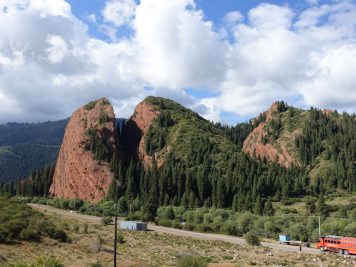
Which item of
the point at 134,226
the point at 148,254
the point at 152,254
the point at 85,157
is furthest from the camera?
the point at 85,157

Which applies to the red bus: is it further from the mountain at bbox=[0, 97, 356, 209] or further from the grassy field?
the mountain at bbox=[0, 97, 356, 209]

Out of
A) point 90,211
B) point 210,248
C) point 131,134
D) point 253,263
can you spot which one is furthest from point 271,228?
point 131,134

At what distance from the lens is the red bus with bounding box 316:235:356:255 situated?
6274 centimetres

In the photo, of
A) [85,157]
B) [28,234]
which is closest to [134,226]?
[28,234]

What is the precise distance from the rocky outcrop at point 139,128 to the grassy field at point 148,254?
→ 11763cm

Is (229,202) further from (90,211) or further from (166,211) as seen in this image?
(90,211)

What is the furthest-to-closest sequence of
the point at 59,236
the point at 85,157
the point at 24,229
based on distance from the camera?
the point at 85,157
the point at 59,236
the point at 24,229

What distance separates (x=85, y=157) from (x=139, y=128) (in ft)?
130

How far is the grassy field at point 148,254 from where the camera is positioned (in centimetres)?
4491

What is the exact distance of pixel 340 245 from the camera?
64250 mm

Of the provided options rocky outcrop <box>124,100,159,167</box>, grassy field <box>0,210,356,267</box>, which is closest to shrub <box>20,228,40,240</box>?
grassy field <box>0,210,356,267</box>

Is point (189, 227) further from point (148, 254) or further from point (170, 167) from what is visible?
point (170, 167)

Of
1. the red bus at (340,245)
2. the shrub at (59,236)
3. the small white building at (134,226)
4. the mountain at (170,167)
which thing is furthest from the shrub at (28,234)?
the mountain at (170,167)

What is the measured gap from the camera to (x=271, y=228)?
309 feet
